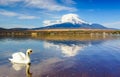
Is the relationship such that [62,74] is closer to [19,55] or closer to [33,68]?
[33,68]

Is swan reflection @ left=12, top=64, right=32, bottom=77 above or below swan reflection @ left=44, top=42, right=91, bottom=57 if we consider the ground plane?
above

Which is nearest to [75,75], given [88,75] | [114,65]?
[88,75]

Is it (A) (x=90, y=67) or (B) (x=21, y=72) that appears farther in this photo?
(A) (x=90, y=67)

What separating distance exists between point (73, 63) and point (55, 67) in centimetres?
224

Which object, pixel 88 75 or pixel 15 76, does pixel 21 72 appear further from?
pixel 88 75

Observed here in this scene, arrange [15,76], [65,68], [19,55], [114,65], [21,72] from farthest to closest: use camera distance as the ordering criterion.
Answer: [19,55]
[114,65]
[65,68]
[21,72]
[15,76]

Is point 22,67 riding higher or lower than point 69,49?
higher

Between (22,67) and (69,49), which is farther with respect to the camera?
(69,49)

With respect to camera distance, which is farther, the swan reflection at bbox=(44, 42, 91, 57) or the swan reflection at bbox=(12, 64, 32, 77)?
the swan reflection at bbox=(44, 42, 91, 57)

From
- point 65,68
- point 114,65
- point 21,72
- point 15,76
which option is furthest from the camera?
point 114,65

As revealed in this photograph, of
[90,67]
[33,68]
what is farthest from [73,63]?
[33,68]

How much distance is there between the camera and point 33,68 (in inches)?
749

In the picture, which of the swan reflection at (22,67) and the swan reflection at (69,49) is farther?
the swan reflection at (69,49)

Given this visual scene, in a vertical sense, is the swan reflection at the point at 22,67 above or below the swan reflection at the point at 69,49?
above
